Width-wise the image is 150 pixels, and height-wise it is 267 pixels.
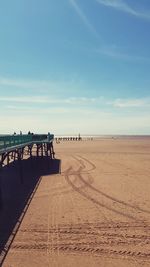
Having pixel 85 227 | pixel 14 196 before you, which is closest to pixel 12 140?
pixel 14 196

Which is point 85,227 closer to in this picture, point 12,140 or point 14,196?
point 14,196

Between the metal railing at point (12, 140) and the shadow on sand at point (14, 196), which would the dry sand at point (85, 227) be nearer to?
the shadow on sand at point (14, 196)

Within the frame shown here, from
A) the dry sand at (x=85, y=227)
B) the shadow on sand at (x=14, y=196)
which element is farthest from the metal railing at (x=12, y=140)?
the dry sand at (x=85, y=227)

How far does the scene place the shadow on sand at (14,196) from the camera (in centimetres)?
1140

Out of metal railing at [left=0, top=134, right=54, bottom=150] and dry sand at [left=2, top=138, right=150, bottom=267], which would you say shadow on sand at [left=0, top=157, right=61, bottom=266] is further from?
metal railing at [left=0, top=134, right=54, bottom=150]

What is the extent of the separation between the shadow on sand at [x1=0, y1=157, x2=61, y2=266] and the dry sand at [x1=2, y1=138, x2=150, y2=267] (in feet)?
0.79

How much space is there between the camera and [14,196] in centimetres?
1783

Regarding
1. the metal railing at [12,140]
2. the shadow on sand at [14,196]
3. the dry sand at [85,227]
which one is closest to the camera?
the dry sand at [85,227]

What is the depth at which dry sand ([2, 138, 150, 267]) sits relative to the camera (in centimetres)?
948

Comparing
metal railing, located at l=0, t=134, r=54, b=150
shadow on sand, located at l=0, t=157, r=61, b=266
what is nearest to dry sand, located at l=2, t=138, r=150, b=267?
shadow on sand, located at l=0, t=157, r=61, b=266

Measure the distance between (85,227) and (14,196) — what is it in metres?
6.61

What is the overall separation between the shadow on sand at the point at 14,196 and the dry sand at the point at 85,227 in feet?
0.79

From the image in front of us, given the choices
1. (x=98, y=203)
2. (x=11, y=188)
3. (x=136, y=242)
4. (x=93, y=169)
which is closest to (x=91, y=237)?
(x=136, y=242)

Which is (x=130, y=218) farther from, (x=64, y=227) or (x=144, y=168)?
(x=144, y=168)
